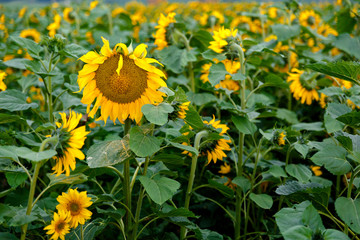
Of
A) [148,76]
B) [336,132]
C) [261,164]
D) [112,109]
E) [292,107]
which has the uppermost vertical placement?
[148,76]

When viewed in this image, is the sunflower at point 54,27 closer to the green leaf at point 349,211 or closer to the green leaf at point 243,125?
the green leaf at point 243,125

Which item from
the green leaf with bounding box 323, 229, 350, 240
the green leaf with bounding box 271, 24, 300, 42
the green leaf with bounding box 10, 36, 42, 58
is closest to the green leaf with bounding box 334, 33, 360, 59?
the green leaf with bounding box 271, 24, 300, 42

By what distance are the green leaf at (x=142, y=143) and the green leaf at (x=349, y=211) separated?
1.74ft

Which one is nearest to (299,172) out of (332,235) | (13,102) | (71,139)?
(332,235)

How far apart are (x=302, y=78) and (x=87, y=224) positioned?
1254 mm

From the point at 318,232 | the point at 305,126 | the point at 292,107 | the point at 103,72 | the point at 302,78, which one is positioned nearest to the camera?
the point at 318,232

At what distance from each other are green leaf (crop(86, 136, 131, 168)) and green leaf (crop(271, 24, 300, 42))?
1359mm

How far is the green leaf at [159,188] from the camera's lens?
1.06 metres

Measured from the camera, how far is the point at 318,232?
0.91 metres

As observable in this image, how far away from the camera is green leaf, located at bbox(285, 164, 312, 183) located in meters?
1.35

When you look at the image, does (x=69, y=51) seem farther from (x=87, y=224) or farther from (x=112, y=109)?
(x=87, y=224)

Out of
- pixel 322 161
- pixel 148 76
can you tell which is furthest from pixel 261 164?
pixel 148 76

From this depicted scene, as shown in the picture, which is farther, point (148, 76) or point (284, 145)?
point (284, 145)

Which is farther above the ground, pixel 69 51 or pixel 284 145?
pixel 69 51
